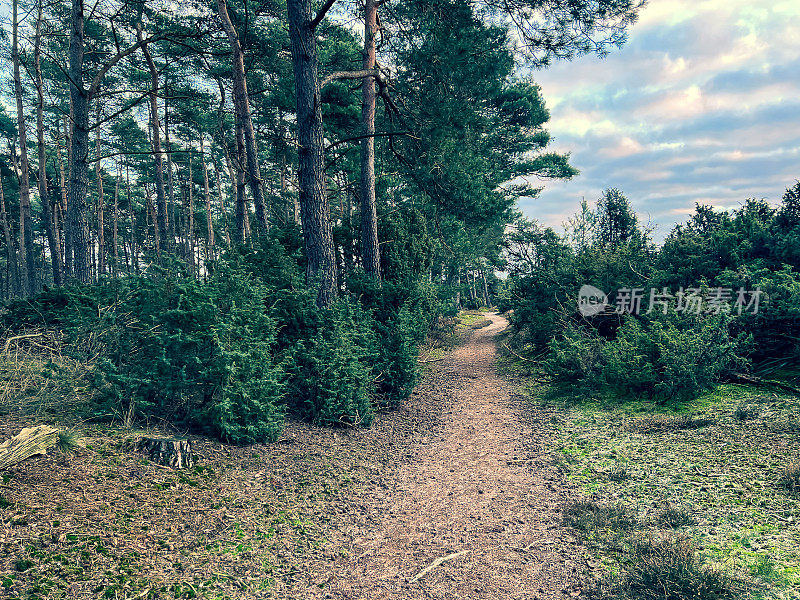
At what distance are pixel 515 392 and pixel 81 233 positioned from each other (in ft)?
33.1

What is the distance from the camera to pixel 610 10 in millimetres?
8344

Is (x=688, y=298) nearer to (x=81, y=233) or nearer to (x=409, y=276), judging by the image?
(x=409, y=276)

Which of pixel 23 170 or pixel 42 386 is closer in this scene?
pixel 42 386

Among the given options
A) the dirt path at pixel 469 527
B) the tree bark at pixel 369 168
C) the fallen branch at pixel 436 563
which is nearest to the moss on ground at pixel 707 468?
the dirt path at pixel 469 527

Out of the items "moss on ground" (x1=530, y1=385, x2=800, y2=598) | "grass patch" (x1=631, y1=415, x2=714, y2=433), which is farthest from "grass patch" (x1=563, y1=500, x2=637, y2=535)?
"grass patch" (x1=631, y1=415, x2=714, y2=433)

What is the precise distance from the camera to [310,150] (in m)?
7.42

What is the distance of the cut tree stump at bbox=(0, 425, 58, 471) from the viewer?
11.6 feet

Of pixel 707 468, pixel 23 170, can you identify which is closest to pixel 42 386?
pixel 707 468

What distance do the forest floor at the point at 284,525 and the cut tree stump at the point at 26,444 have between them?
0.09 metres

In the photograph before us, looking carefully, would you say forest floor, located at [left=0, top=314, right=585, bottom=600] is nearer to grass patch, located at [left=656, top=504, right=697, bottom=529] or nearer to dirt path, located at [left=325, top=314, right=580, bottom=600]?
dirt path, located at [left=325, top=314, right=580, bottom=600]

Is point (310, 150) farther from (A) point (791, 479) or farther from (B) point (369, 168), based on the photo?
(A) point (791, 479)

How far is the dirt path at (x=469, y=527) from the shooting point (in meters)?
3.31

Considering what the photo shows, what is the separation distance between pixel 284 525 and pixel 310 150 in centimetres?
566

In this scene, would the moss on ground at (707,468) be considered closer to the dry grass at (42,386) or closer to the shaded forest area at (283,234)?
the shaded forest area at (283,234)
